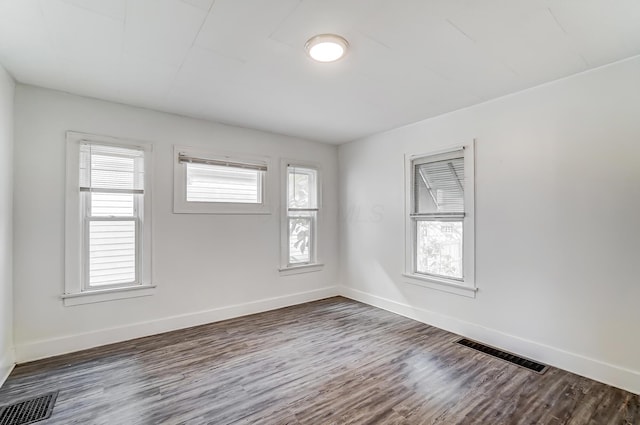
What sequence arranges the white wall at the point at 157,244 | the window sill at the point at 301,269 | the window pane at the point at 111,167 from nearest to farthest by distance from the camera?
the white wall at the point at 157,244
the window pane at the point at 111,167
the window sill at the point at 301,269

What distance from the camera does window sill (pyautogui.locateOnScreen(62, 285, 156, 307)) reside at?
2951mm

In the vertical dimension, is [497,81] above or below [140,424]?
above

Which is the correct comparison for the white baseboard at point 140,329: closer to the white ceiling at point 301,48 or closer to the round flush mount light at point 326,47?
the white ceiling at point 301,48

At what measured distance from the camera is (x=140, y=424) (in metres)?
1.93

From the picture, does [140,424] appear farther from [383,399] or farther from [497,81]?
[497,81]

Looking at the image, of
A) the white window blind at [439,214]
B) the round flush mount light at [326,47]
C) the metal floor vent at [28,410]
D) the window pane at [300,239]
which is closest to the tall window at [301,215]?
the window pane at [300,239]

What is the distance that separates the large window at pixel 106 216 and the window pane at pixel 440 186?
10.5 feet

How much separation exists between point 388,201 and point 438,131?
3.64 feet

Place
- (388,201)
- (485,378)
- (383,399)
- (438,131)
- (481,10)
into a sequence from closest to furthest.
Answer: (481,10), (383,399), (485,378), (438,131), (388,201)

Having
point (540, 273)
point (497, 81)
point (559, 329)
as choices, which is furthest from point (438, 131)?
point (559, 329)

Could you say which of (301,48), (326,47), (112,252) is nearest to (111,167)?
(112,252)

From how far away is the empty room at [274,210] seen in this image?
200cm

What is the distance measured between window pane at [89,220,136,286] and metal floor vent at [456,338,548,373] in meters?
3.56

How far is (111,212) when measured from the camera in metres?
3.18
